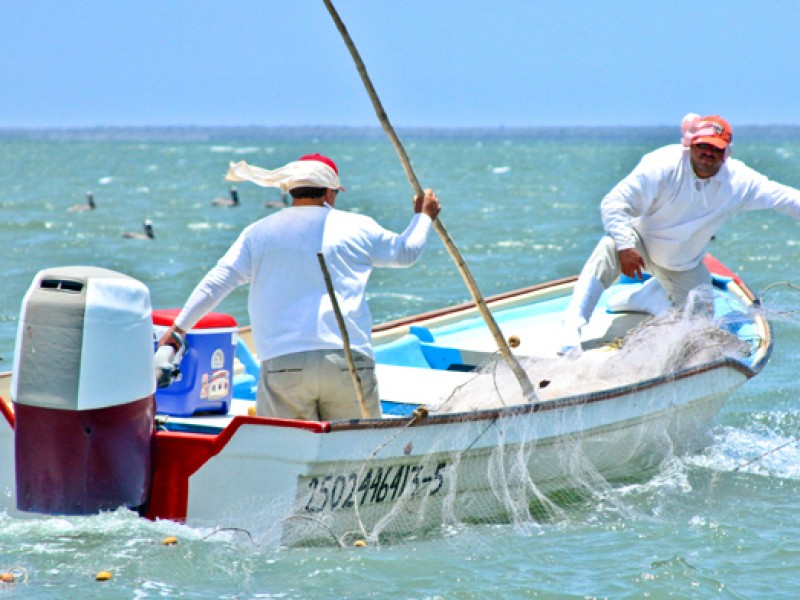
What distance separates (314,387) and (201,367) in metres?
0.89

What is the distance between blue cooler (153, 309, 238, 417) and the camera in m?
6.35

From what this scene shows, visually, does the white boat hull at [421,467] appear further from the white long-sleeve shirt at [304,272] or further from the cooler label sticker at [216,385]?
the cooler label sticker at [216,385]

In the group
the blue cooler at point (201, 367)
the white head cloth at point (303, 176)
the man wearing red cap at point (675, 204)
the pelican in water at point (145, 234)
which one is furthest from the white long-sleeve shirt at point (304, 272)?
the pelican in water at point (145, 234)

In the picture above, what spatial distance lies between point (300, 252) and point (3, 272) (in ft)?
52.8

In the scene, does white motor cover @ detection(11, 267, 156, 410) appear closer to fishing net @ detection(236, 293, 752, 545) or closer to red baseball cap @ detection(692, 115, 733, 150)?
fishing net @ detection(236, 293, 752, 545)

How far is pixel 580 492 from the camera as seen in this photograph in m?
7.05

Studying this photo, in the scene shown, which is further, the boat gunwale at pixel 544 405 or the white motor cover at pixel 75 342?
the boat gunwale at pixel 544 405

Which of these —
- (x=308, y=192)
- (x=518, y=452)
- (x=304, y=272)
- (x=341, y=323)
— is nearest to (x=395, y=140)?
(x=308, y=192)

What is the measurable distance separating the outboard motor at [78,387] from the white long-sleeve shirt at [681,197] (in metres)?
3.56

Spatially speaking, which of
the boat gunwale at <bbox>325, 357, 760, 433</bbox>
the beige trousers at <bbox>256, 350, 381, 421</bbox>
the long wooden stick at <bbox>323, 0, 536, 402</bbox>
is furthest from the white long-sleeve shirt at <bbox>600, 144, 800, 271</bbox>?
the beige trousers at <bbox>256, 350, 381, 421</bbox>

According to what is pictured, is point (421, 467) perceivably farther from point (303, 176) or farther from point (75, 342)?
point (75, 342)

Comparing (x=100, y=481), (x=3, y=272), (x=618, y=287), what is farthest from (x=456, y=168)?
(x=100, y=481)

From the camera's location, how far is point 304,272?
567 centimetres

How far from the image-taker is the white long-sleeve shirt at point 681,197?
26.4ft
